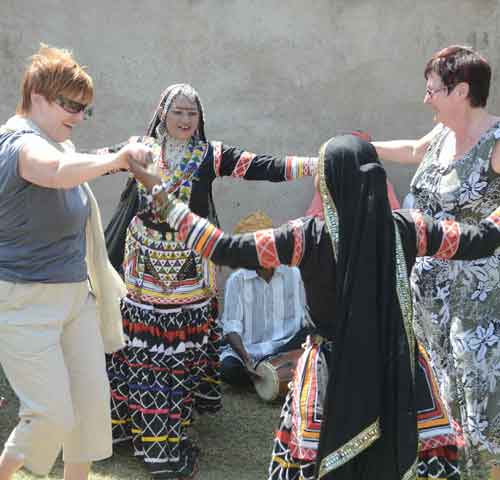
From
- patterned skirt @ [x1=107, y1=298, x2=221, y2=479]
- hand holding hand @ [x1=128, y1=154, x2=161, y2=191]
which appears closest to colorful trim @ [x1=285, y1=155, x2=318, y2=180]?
patterned skirt @ [x1=107, y1=298, x2=221, y2=479]

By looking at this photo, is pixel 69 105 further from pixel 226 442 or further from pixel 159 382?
pixel 226 442

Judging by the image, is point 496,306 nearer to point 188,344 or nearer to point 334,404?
point 334,404

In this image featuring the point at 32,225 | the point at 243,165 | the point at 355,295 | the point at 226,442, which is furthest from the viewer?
the point at 226,442

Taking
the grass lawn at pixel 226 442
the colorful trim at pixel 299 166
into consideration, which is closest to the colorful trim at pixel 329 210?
the colorful trim at pixel 299 166

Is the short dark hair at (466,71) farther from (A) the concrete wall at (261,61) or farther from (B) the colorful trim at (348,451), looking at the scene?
(A) the concrete wall at (261,61)

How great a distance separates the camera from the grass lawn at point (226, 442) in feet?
15.1

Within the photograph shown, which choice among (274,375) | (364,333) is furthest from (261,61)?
(364,333)

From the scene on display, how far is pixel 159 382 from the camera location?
15.4 feet

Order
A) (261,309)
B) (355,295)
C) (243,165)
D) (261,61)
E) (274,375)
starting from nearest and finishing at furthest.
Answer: (355,295) → (243,165) → (274,375) → (261,309) → (261,61)

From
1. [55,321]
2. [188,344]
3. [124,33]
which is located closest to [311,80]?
[124,33]

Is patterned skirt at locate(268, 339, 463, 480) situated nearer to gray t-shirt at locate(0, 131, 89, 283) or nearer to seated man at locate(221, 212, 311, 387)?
gray t-shirt at locate(0, 131, 89, 283)

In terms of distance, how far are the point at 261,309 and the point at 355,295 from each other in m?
3.21

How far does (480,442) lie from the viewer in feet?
12.6

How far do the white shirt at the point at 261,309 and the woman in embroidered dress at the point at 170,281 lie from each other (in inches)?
51.9
